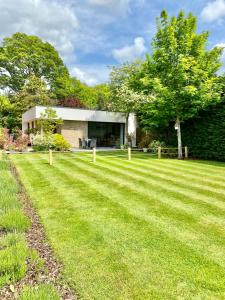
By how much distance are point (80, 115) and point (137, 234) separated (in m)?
19.9

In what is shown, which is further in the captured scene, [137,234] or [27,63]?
[27,63]

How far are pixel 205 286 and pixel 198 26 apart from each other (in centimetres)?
1535

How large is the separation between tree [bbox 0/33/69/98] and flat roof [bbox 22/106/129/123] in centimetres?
1678

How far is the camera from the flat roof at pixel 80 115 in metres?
21.8

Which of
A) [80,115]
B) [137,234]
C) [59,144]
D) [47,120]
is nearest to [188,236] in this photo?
[137,234]

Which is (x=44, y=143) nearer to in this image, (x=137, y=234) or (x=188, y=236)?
(x=137, y=234)

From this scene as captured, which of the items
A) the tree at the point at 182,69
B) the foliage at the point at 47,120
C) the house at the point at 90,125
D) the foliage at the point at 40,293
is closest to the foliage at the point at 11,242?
the foliage at the point at 40,293

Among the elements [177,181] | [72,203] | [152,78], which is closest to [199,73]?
[152,78]

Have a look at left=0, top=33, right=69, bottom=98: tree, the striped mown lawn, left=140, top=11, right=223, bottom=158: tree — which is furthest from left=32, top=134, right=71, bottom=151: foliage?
left=0, top=33, right=69, bottom=98: tree

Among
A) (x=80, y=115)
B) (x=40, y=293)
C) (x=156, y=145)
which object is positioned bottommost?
(x=40, y=293)

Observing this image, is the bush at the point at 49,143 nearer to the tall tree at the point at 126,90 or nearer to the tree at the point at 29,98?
the tall tree at the point at 126,90

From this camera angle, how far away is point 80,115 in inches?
930

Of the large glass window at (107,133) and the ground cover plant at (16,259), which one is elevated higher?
the large glass window at (107,133)

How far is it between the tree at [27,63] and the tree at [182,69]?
27050 millimetres
